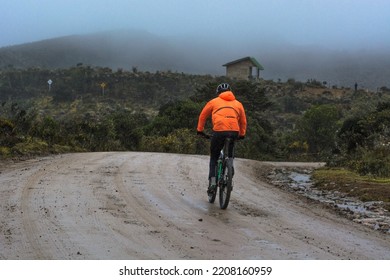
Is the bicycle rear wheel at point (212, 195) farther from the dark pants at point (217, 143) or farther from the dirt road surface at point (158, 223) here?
the dark pants at point (217, 143)

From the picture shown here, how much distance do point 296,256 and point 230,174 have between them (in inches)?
124

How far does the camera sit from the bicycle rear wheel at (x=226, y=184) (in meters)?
8.55

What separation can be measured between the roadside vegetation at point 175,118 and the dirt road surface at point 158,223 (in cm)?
361

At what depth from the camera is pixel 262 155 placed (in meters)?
32.9

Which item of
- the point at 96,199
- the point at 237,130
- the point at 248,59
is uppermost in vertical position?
the point at 248,59

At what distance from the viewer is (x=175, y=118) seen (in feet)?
113

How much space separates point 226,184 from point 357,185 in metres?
4.50

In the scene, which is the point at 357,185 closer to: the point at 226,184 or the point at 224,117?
the point at 226,184

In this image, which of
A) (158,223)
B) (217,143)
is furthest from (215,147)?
(158,223)

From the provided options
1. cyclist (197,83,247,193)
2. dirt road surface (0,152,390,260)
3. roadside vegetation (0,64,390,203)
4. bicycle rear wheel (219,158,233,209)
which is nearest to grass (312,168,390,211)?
roadside vegetation (0,64,390,203)

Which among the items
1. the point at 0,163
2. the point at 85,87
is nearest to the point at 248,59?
the point at 85,87

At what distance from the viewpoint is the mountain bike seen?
28.1 ft

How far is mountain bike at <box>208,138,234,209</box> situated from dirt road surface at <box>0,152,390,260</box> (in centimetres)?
22
